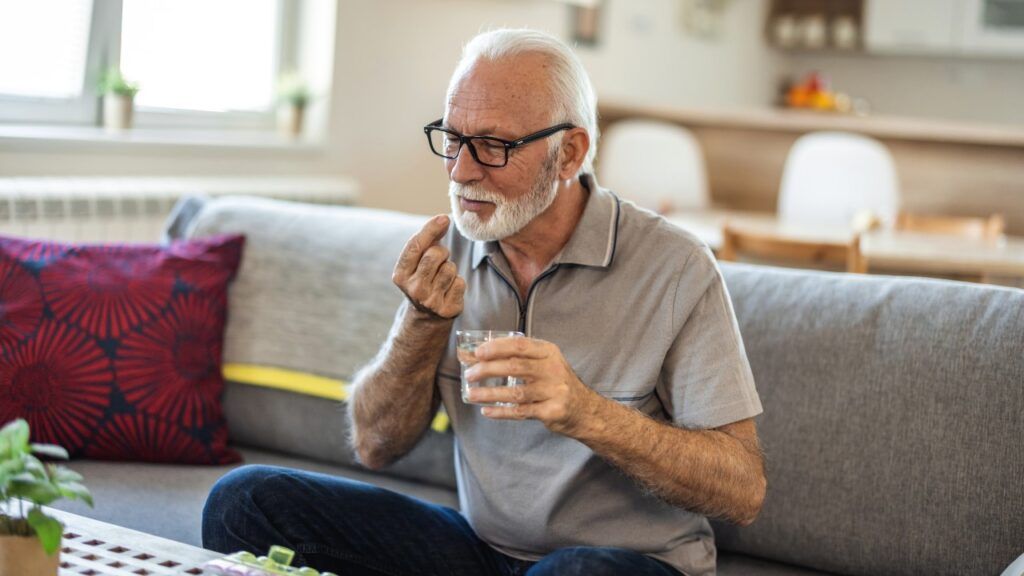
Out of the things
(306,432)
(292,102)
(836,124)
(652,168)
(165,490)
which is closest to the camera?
(165,490)

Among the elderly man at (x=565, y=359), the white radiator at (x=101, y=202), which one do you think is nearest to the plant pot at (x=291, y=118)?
the white radiator at (x=101, y=202)

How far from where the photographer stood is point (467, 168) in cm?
168

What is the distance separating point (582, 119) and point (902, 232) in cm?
240

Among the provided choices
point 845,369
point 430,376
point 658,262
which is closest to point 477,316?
point 430,376

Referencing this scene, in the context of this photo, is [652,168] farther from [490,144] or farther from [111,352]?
[490,144]

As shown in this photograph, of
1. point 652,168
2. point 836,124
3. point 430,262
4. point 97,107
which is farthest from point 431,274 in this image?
point 836,124

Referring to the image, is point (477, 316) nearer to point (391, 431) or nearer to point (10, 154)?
point (391, 431)

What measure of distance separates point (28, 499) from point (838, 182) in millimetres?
3649

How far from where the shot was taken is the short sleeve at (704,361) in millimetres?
1554

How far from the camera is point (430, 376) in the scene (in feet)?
5.75

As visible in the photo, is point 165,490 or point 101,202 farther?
point 101,202

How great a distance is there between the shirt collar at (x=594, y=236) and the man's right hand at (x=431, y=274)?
0.17 meters

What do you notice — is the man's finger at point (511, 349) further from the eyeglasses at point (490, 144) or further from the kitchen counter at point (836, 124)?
the kitchen counter at point (836, 124)

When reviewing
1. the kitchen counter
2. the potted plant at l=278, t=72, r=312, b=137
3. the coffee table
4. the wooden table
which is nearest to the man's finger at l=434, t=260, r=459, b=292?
the coffee table
